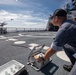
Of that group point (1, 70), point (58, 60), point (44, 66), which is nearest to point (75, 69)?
point (1, 70)

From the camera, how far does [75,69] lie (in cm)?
125

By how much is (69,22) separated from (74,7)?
25.8 metres

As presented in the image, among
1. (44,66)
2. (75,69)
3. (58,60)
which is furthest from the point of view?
(58,60)

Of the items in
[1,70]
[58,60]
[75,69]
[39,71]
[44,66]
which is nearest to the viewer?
[75,69]

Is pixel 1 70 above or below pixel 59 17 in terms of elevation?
below

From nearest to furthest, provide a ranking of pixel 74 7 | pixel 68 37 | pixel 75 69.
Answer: pixel 75 69 → pixel 68 37 → pixel 74 7

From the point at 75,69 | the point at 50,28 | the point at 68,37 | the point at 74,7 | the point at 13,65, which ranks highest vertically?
the point at 74,7

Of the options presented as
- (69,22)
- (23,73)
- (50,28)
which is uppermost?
(69,22)

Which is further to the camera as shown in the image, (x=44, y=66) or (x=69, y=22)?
(x=44, y=66)

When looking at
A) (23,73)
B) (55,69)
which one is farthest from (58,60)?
(23,73)

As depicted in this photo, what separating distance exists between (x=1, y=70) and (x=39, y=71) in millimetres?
843

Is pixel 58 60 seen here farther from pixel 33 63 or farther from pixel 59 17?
pixel 59 17

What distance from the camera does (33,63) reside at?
7.89 feet

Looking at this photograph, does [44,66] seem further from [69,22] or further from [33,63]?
[69,22]
